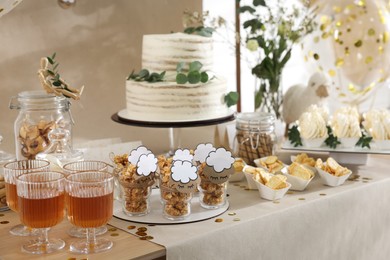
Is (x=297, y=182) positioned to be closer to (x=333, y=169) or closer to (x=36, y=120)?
(x=333, y=169)

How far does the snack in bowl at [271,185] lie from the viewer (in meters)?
1.58

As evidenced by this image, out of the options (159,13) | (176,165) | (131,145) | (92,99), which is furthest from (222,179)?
(159,13)

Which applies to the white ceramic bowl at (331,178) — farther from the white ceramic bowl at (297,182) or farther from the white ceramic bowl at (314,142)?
the white ceramic bowl at (314,142)

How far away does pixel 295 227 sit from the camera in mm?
1527

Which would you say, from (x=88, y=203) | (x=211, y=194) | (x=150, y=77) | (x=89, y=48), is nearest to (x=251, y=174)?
(x=211, y=194)

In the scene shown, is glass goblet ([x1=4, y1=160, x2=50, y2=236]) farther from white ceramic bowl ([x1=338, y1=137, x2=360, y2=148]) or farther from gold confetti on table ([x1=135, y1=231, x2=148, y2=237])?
white ceramic bowl ([x1=338, y1=137, x2=360, y2=148])

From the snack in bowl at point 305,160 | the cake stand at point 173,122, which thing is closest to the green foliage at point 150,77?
the cake stand at point 173,122

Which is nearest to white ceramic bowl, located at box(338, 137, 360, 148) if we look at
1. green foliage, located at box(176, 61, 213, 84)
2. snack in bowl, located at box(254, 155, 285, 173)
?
snack in bowl, located at box(254, 155, 285, 173)

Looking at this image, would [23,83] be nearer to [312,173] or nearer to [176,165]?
[176,165]

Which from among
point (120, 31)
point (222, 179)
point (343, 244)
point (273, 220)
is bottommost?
point (343, 244)

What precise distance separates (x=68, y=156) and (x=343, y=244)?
2.56 ft

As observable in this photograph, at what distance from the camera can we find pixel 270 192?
157cm

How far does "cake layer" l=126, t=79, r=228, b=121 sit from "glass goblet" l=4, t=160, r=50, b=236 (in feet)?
1.41

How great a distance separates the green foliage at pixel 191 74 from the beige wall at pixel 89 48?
15.6 inches
